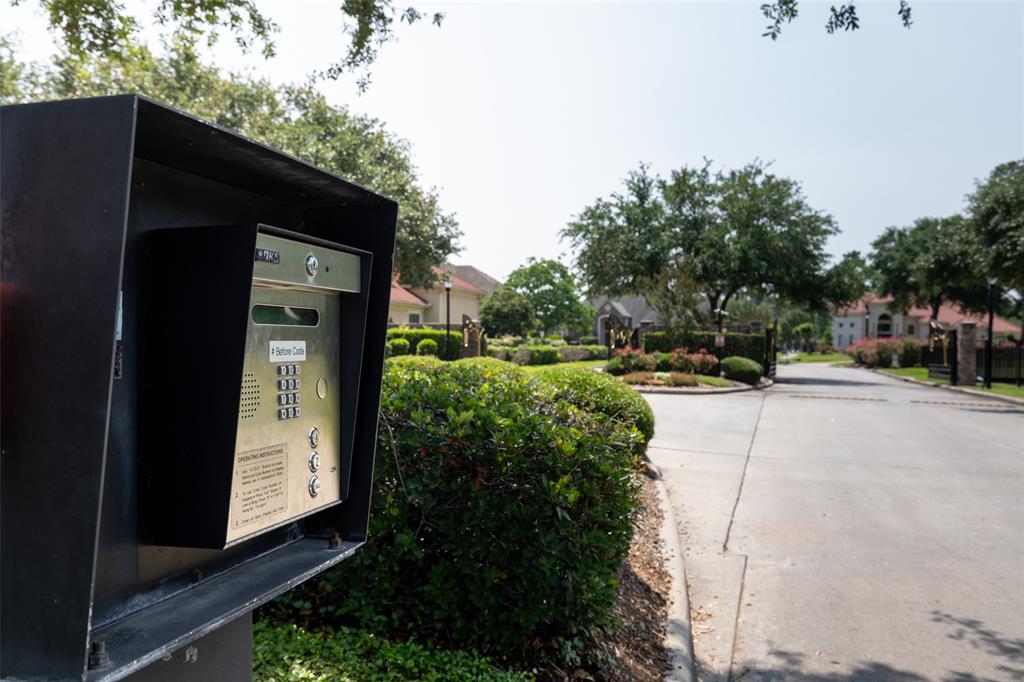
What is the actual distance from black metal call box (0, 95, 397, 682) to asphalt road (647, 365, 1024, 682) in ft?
9.71

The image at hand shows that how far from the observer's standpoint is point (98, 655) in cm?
150

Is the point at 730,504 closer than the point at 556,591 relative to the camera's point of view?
No

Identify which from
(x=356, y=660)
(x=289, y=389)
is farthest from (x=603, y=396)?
(x=289, y=389)

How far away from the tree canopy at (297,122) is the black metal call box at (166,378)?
543 inches

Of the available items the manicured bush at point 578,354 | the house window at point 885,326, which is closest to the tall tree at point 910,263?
the house window at point 885,326

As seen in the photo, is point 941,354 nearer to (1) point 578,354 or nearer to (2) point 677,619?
(1) point 578,354

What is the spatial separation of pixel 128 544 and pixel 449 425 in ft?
6.62

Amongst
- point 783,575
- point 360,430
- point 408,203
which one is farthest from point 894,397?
point 360,430

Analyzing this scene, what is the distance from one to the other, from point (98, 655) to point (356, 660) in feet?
6.09

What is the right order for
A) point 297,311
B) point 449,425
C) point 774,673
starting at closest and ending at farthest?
point 297,311 → point 449,425 → point 774,673

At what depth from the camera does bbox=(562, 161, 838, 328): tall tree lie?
34438mm

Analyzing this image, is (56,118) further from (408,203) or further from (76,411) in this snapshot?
(408,203)

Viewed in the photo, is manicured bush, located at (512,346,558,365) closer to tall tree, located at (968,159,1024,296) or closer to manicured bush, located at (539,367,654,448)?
tall tree, located at (968,159,1024,296)

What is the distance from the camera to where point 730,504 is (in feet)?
26.5
